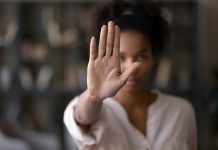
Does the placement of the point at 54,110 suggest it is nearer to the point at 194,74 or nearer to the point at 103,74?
the point at 194,74

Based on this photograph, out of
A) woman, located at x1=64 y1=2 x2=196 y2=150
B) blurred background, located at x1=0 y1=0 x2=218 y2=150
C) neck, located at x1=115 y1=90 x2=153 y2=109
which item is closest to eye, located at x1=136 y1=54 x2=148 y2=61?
woman, located at x1=64 y1=2 x2=196 y2=150

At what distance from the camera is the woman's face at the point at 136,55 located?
1060 millimetres

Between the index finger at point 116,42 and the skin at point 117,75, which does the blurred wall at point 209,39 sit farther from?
the index finger at point 116,42

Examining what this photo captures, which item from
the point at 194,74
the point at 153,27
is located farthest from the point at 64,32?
the point at 153,27

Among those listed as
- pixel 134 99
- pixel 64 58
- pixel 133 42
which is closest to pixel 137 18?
pixel 133 42

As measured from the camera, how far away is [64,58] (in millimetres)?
3787

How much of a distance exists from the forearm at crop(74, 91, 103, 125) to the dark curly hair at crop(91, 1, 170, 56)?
217 mm

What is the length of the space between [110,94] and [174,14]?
2914 mm

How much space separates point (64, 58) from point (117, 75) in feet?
9.61

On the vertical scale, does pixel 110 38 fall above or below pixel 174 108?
above

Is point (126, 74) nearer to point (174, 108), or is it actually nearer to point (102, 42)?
point (102, 42)

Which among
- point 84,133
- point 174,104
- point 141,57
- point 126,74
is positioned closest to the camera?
point 126,74

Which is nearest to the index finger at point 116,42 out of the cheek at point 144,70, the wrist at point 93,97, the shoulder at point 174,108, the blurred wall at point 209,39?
the wrist at point 93,97

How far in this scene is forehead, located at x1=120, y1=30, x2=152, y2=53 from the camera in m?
1.07
